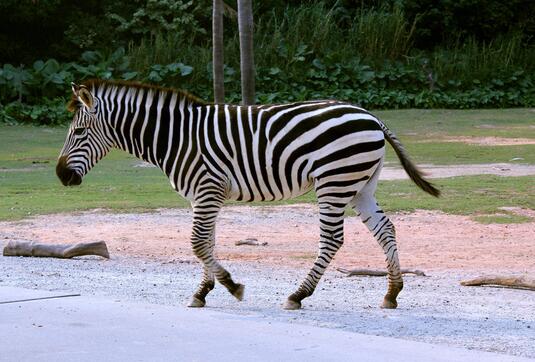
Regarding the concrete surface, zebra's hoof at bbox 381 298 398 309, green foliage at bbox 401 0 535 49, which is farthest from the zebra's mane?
green foliage at bbox 401 0 535 49

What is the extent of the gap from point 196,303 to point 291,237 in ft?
20.1

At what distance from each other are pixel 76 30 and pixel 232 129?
29406mm

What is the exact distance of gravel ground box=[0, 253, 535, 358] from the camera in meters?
7.41

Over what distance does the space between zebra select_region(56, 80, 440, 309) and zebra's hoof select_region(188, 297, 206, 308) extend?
0.01 metres

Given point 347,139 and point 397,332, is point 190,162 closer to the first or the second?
point 347,139

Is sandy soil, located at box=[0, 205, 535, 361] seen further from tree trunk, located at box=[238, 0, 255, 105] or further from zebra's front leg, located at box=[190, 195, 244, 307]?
tree trunk, located at box=[238, 0, 255, 105]

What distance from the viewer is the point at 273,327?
7273mm

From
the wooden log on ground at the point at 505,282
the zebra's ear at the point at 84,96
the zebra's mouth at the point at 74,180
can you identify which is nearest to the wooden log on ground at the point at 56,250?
the zebra's mouth at the point at 74,180

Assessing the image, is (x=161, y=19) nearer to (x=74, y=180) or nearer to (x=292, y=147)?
(x=74, y=180)

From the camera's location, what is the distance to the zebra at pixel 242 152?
28.6ft

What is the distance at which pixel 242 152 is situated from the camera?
9016 millimetres

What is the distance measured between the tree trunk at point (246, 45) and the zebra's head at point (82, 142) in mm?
11429

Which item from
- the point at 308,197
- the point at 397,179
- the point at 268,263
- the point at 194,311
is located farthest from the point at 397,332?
the point at 397,179

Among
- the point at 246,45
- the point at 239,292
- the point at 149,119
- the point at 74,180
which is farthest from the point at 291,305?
the point at 246,45
